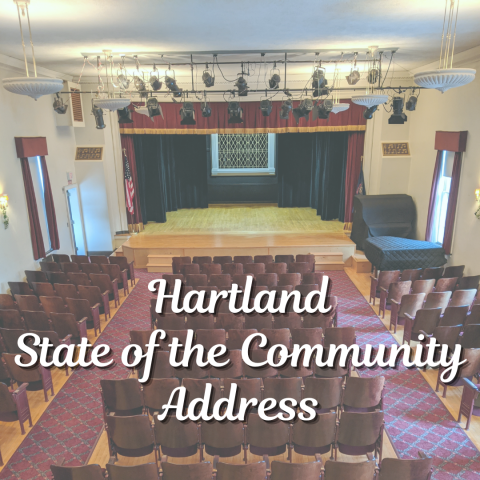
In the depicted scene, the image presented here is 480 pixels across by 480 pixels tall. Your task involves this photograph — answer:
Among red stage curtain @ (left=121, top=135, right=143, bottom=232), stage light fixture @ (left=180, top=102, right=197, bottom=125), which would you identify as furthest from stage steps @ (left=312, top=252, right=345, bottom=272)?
red stage curtain @ (left=121, top=135, right=143, bottom=232)

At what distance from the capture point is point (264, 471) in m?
3.74

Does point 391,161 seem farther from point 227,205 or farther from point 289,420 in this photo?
point 289,420

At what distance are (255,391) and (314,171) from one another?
41.8 feet

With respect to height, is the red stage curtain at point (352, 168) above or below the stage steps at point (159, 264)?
above

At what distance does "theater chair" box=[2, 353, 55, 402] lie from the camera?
5.67m

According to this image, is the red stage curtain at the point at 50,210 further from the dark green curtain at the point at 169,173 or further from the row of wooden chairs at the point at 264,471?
the row of wooden chairs at the point at 264,471

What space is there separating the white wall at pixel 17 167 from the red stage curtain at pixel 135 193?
7.97 ft

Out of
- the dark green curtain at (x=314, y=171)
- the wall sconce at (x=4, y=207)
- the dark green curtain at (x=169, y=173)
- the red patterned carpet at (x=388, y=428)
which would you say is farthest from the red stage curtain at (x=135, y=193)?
the red patterned carpet at (x=388, y=428)

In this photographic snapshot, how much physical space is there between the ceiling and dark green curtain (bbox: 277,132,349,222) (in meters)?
5.68

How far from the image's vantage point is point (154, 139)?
51.0 ft

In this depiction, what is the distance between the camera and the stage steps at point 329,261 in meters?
12.0

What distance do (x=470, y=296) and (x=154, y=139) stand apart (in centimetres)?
1161

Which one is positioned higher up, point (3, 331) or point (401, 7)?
point (401, 7)

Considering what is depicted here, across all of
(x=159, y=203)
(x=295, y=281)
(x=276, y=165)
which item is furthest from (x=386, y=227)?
(x=159, y=203)
